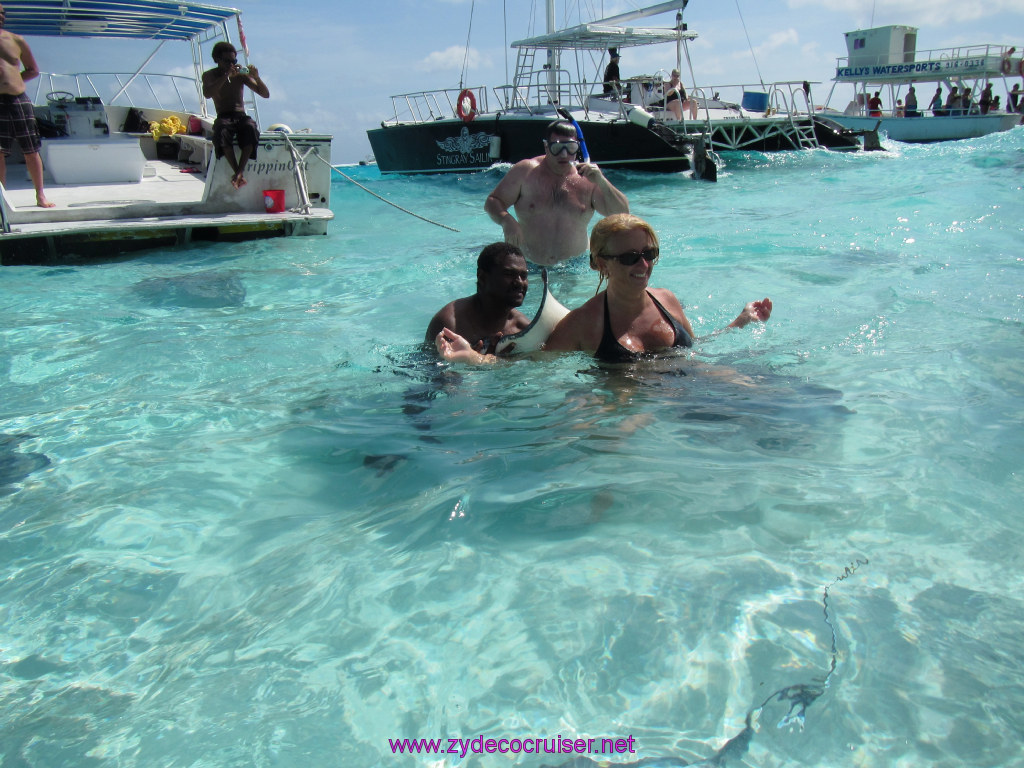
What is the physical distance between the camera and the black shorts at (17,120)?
23.6 feet

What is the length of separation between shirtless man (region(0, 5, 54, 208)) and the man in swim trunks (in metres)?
5.97

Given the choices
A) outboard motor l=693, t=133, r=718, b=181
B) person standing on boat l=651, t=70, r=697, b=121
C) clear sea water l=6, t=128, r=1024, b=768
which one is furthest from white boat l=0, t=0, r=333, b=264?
person standing on boat l=651, t=70, r=697, b=121

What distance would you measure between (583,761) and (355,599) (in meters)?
0.85

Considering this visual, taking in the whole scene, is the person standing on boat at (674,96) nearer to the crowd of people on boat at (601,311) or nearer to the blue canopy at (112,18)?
the blue canopy at (112,18)

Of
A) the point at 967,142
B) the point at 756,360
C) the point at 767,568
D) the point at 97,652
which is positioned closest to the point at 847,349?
the point at 756,360

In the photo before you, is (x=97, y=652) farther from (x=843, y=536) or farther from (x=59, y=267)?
(x=59, y=267)

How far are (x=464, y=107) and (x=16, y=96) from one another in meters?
12.4

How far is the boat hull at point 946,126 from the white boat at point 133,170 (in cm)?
2395

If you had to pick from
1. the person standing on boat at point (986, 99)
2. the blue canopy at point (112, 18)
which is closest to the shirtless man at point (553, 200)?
the blue canopy at point (112, 18)

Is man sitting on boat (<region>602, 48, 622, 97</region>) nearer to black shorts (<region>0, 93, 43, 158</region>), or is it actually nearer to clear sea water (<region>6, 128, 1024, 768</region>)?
black shorts (<region>0, 93, 43, 158</region>)

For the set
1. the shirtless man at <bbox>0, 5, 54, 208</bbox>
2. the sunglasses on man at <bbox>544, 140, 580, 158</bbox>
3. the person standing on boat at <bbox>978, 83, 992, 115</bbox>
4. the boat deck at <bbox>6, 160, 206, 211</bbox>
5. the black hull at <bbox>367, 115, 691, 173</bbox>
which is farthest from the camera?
the person standing on boat at <bbox>978, 83, 992, 115</bbox>

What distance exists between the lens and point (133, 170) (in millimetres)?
10172

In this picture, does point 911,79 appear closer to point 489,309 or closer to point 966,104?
point 966,104

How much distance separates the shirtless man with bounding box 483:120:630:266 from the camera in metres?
5.52
